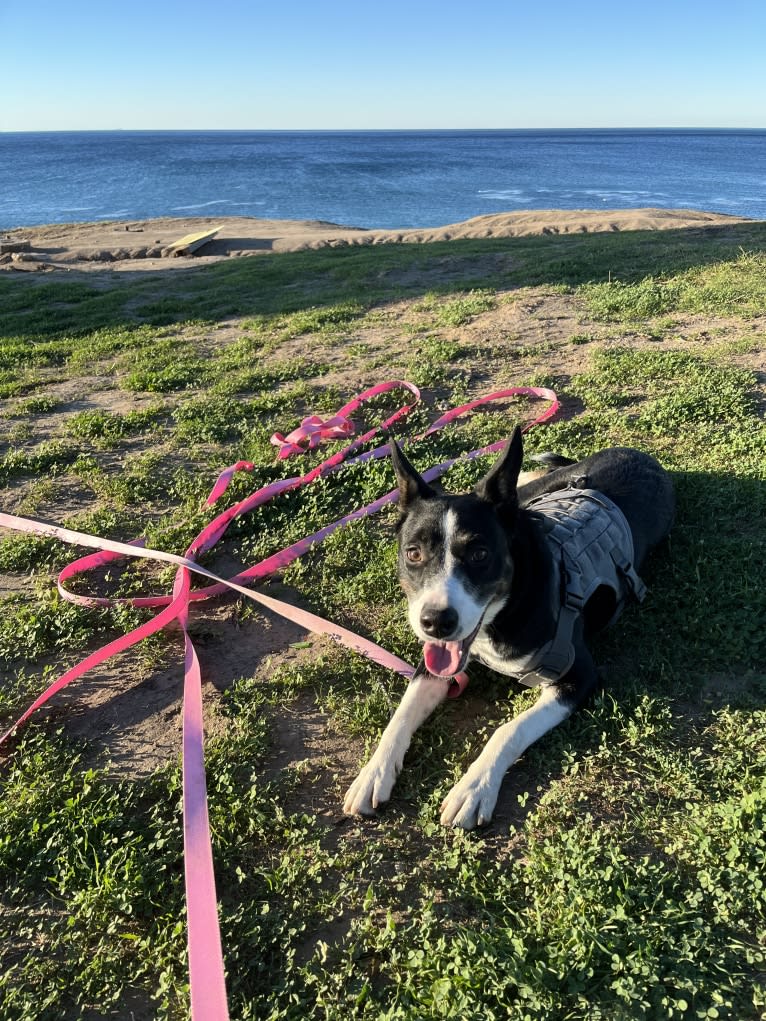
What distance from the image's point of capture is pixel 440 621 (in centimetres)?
337

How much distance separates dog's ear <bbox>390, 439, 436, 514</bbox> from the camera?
398cm

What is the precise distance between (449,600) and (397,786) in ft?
3.50

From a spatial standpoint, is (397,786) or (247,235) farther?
(247,235)

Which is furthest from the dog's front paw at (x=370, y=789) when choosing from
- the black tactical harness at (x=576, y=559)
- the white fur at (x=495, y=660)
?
the black tactical harness at (x=576, y=559)

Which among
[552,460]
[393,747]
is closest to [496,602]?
[393,747]

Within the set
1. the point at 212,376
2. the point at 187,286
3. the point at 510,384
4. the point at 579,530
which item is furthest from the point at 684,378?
the point at 187,286

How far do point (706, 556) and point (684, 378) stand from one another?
3.76 meters

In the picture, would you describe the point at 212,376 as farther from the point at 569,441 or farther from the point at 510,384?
the point at 569,441

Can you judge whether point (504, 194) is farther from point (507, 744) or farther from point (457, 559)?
point (507, 744)

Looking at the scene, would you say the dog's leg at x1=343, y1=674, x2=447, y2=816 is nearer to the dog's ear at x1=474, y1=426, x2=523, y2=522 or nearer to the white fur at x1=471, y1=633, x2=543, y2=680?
the white fur at x1=471, y1=633, x2=543, y2=680

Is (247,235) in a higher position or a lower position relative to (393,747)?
higher

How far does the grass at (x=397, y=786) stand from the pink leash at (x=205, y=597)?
0.16 metres

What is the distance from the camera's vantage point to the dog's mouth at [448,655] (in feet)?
11.8

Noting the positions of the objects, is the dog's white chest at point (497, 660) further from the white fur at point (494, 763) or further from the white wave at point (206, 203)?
the white wave at point (206, 203)
